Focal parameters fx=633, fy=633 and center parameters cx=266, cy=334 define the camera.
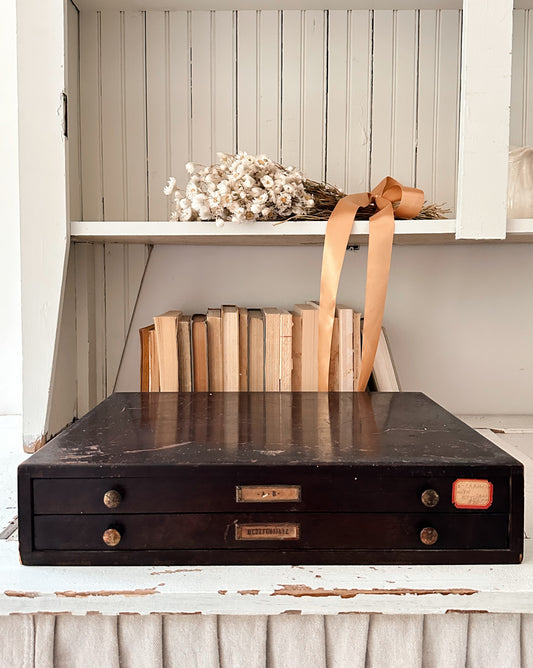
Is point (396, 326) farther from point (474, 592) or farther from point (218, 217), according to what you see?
point (474, 592)

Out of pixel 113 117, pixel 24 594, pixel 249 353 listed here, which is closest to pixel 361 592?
pixel 24 594

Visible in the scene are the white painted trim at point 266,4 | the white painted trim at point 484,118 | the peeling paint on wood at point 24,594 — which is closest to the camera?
the peeling paint on wood at point 24,594

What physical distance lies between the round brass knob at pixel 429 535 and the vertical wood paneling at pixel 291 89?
0.87m

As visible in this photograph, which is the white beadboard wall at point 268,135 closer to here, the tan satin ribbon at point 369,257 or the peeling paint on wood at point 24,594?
the tan satin ribbon at point 369,257

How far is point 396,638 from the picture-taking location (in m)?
0.74

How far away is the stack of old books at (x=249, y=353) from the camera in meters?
1.17

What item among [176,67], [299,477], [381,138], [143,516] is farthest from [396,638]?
[176,67]

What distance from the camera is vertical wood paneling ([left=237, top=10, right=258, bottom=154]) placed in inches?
52.2

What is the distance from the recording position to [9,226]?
4.50 ft

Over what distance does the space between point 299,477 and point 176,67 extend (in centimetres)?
98

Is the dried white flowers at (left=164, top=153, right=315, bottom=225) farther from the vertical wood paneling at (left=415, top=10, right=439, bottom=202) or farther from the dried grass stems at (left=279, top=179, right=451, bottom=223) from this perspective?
the vertical wood paneling at (left=415, top=10, right=439, bottom=202)

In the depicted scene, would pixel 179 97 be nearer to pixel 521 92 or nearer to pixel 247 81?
pixel 247 81

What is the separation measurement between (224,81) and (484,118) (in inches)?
22.4

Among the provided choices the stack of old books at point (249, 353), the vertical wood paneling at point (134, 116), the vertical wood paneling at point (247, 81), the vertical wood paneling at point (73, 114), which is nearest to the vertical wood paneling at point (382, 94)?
the vertical wood paneling at point (247, 81)
